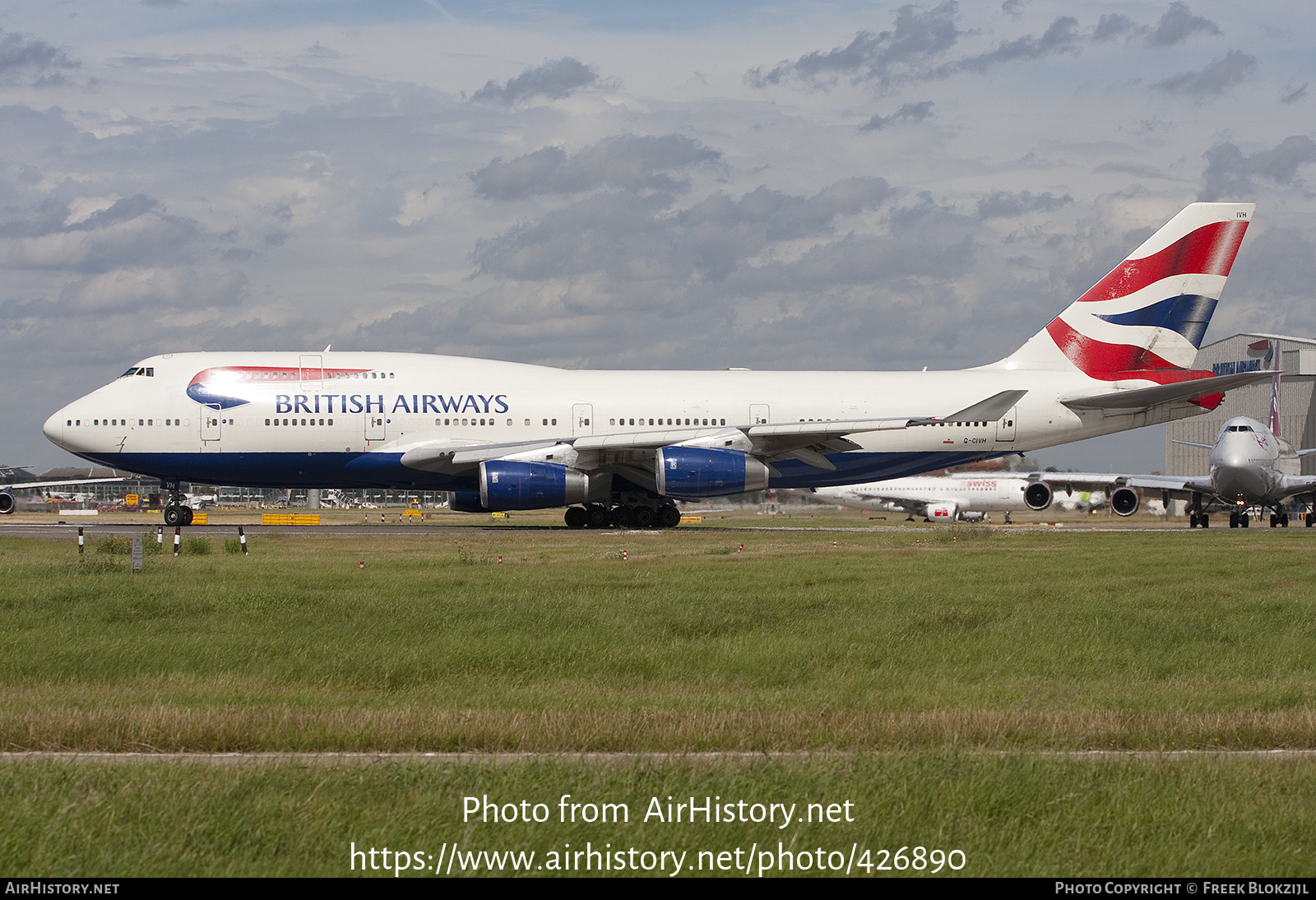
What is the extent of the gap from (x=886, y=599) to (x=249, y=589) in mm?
8501

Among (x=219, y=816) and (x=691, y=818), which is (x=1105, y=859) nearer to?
(x=691, y=818)

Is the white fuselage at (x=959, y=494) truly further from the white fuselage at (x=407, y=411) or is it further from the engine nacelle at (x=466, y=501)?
the engine nacelle at (x=466, y=501)

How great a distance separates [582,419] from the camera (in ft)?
109

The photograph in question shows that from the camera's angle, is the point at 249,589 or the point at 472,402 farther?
the point at 472,402

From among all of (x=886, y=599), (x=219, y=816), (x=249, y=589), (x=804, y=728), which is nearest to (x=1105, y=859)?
(x=804, y=728)

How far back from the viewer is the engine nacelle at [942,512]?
230ft

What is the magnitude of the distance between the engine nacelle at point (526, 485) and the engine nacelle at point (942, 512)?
141 feet

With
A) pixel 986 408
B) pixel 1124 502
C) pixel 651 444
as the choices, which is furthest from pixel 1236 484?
pixel 651 444

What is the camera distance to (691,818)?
5.93m

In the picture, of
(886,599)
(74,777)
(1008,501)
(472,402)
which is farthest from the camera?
(1008,501)

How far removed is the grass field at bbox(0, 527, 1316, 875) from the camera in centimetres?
572

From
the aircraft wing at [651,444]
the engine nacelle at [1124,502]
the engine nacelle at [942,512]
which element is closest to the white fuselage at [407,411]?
the aircraft wing at [651,444]

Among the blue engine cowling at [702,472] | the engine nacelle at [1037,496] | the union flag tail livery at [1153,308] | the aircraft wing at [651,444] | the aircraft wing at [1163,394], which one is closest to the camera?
the blue engine cowling at [702,472]

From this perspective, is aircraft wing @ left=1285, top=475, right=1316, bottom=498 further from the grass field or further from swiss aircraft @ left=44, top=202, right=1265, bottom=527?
the grass field
